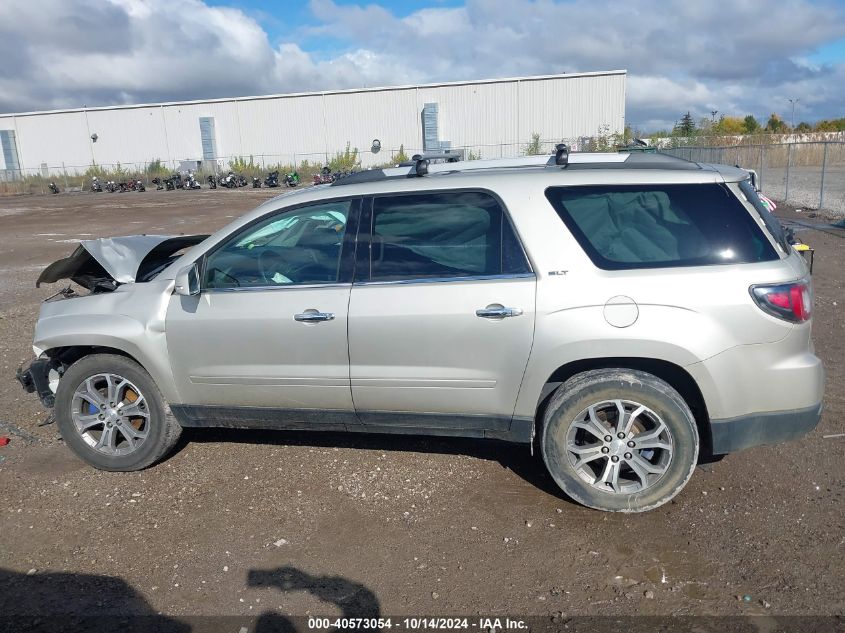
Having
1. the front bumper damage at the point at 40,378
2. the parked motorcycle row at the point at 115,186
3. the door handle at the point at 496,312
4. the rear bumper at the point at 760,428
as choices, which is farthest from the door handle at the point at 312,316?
the parked motorcycle row at the point at 115,186

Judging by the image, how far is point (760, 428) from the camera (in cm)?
365

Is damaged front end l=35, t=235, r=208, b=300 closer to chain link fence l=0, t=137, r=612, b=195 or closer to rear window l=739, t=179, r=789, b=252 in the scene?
rear window l=739, t=179, r=789, b=252

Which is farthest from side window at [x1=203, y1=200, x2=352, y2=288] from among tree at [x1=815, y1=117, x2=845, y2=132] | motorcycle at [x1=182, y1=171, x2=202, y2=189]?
tree at [x1=815, y1=117, x2=845, y2=132]

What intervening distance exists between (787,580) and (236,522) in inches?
111

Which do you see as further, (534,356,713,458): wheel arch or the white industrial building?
the white industrial building

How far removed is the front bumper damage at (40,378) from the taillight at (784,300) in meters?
4.33

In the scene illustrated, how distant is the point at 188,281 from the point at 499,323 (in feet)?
6.09

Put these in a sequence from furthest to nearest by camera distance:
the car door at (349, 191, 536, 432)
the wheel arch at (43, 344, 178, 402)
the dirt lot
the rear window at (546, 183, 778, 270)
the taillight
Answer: the wheel arch at (43, 344, 178, 402), the car door at (349, 191, 536, 432), the rear window at (546, 183, 778, 270), the taillight, the dirt lot

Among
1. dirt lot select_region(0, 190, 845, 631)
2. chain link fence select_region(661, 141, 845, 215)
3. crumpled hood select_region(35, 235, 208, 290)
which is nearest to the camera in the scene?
dirt lot select_region(0, 190, 845, 631)

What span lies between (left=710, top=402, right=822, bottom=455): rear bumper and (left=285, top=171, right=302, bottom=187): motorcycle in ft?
140

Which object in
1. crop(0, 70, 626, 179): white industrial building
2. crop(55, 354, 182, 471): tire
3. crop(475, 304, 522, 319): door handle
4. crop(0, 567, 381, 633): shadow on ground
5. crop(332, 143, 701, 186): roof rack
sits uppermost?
crop(0, 70, 626, 179): white industrial building

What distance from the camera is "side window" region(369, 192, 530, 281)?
12.5ft

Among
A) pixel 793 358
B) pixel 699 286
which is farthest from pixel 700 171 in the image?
pixel 793 358

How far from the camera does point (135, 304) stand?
431 centimetres
